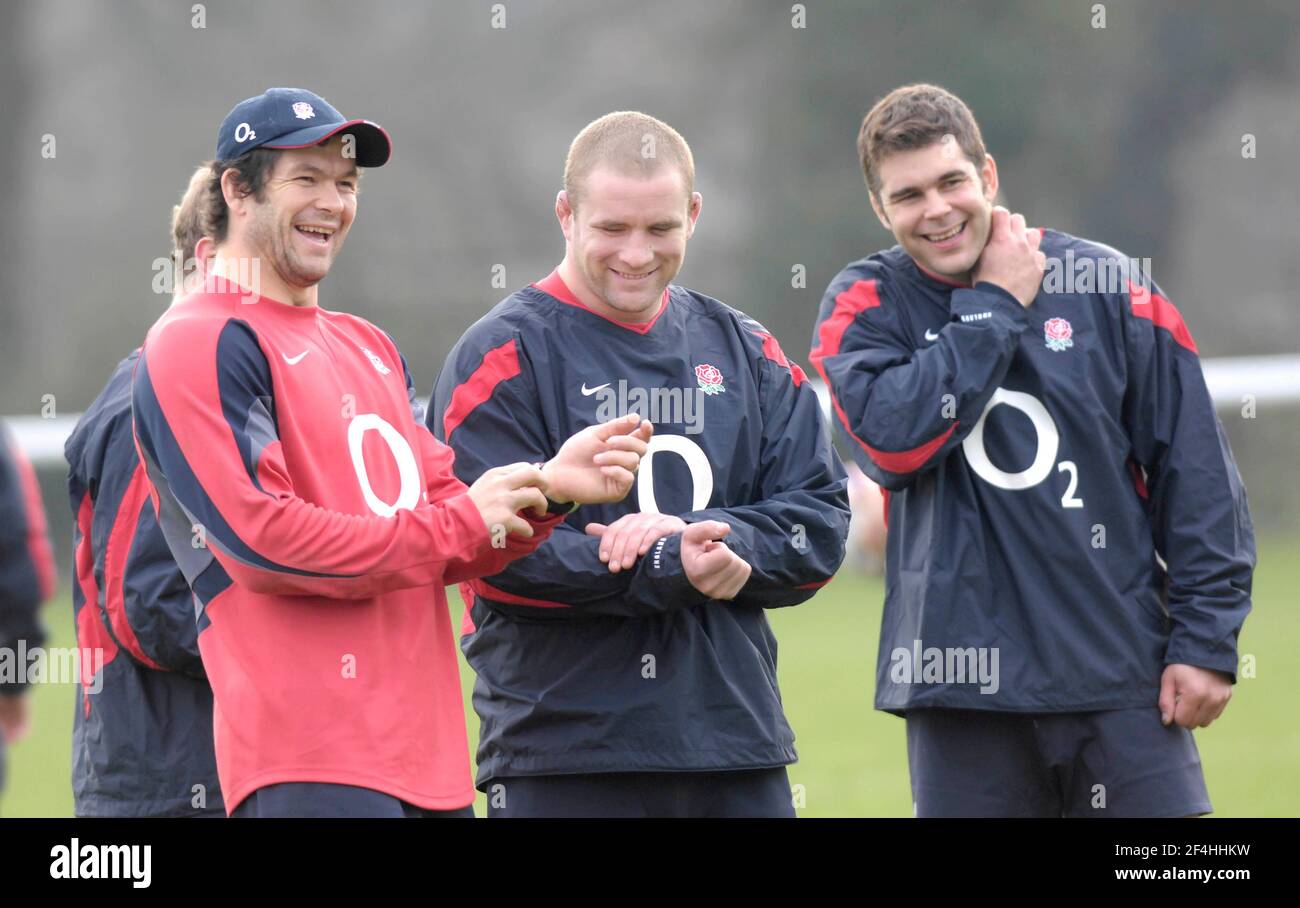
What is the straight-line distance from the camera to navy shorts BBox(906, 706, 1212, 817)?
13.8ft

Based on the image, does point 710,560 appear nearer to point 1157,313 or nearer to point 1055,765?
point 1055,765

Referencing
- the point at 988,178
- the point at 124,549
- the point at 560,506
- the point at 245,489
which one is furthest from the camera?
the point at 988,178

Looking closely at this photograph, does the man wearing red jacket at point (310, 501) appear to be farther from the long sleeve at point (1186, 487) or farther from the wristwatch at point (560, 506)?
the long sleeve at point (1186, 487)

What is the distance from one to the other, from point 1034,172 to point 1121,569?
2125 cm

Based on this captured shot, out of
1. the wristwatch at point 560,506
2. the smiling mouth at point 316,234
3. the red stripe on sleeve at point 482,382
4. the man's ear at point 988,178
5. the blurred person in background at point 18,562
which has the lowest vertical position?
the blurred person in background at point 18,562

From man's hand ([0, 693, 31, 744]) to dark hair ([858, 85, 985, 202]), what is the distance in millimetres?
2571

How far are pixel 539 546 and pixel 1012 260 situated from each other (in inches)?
58.4

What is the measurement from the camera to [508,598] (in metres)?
3.90

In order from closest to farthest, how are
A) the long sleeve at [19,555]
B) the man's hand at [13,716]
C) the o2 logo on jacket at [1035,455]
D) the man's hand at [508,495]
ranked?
the long sleeve at [19,555]
the man's hand at [13,716]
the man's hand at [508,495]
the o2 logo on jacket at [1035,455]

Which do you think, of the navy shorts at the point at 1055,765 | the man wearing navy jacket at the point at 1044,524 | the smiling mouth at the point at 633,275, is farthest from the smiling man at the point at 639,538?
the navy shorts at the point at 1055,765

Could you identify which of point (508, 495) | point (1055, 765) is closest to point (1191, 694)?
point (1055, 765)

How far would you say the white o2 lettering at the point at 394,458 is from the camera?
351 cm

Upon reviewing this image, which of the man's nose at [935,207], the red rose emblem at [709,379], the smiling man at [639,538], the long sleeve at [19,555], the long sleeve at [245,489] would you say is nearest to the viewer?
the long sleeve at [19,555]

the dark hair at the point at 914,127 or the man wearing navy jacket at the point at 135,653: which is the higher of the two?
the dark hair at the point at 914,127
